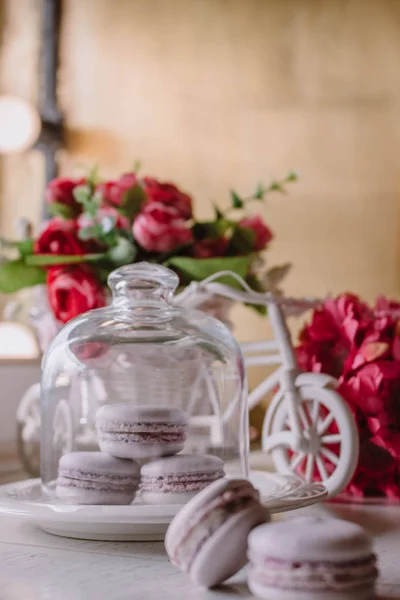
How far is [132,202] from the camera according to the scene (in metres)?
1.27

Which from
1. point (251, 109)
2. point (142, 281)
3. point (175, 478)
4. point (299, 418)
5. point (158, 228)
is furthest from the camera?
point (251, 109)

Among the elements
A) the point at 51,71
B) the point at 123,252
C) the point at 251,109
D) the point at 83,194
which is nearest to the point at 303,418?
the point at 123,252

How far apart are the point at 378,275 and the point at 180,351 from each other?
3.83ft

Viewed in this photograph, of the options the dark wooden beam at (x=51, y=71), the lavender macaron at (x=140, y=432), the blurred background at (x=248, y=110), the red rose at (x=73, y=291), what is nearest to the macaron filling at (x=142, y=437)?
the lavender macaron at (x=140, y=432)

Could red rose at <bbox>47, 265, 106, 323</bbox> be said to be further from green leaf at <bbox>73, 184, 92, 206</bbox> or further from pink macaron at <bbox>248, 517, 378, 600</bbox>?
pink macaron at <bbox>248, 517, 378, 600</bbox>

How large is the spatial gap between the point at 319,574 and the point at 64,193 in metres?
0.94

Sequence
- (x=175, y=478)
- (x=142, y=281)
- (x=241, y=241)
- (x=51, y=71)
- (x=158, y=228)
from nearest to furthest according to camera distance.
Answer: (x=175, y=478)
(x=142, y=281)
(x=158, y=228)
(x=241, y=241)
(x=51, y=71)

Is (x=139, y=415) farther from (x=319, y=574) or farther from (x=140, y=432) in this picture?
(x=319, y=574)

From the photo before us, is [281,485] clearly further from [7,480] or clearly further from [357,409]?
[7,480]

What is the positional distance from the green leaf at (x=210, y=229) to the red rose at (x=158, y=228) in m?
0.07

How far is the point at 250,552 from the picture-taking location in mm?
571

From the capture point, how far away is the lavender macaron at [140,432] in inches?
31.8

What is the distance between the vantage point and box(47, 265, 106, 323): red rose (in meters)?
1.23

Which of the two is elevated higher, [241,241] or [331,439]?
[241,241]
